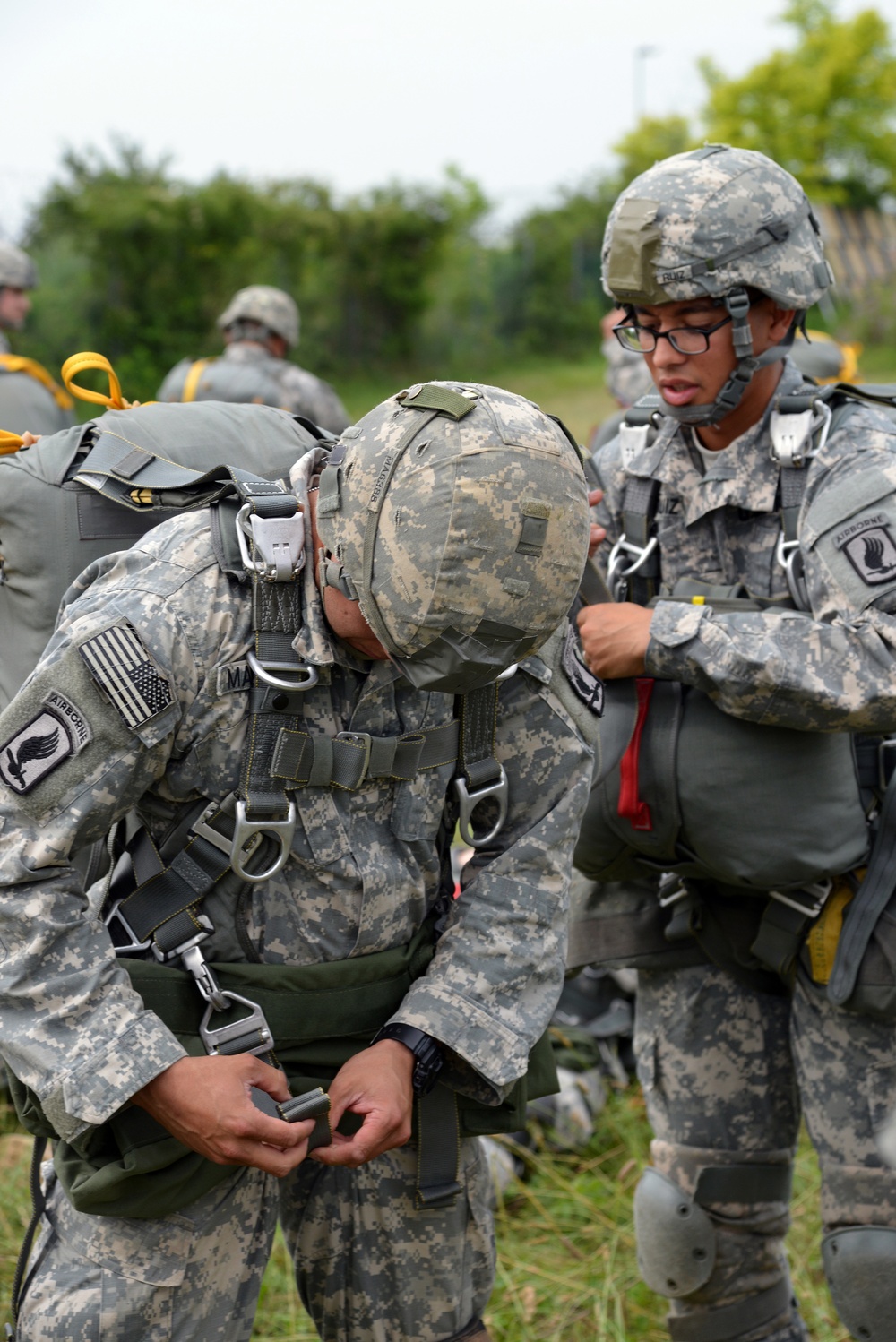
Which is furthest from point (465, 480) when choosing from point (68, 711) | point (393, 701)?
point (68, 711)

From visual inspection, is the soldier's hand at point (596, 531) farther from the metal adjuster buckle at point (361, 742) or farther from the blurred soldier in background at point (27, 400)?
the blurred soldier in background at point (27, 400)

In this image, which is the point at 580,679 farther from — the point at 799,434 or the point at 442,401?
the point at 799,434

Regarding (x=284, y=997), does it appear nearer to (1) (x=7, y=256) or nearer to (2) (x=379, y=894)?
(2) (x=379, y=894)

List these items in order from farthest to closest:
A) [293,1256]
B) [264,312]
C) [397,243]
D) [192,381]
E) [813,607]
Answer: [397,243] → [264,312] → [192,381] → [813,607] → [293,1256]

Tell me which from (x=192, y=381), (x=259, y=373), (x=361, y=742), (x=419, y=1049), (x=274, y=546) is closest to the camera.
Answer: (x=274, y=546)

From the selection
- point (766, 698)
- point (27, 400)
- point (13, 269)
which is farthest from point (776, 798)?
point (13, 269)

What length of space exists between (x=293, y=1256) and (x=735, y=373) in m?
2.01

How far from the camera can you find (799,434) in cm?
289

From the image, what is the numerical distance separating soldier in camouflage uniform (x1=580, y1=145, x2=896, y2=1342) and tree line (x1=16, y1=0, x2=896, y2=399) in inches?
407

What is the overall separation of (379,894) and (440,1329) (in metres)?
0.83

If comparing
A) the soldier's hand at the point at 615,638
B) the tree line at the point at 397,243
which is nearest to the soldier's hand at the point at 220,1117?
the soldier's hand at the point at 615,638

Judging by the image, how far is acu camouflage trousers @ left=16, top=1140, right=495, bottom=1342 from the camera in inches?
83.9

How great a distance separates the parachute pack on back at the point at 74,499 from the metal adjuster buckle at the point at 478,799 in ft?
2.08

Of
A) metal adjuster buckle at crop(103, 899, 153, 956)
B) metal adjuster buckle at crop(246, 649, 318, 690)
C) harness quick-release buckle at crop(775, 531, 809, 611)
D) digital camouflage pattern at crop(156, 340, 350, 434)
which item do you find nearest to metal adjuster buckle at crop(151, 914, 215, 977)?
metal adjuster buckle at crop(103, 899, 153, 956)
